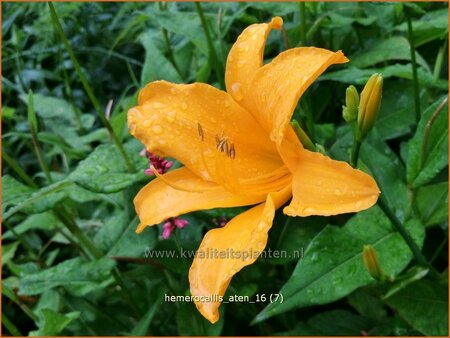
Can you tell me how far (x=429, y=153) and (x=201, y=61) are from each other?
52 cm

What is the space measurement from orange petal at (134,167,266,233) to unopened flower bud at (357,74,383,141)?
0.15 m

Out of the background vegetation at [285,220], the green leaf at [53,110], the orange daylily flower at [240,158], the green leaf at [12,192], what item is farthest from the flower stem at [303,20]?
the green leaf at [53,110]

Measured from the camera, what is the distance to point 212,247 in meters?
0.68

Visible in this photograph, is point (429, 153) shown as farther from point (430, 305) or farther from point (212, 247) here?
point (212, 247)

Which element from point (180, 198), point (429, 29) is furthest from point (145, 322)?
point (429, 29)

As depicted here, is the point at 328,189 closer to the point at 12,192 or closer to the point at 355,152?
the point at 355,152

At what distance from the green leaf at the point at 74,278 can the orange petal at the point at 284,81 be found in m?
0.40

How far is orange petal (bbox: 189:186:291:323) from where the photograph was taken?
2.05 ft

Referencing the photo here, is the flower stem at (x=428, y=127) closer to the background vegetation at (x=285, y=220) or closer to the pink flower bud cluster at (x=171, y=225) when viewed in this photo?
the background vegetation at (x=285, y=220)

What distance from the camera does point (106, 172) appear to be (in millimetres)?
886

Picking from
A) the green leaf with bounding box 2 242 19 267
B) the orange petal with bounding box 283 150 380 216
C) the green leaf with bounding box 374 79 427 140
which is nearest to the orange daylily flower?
the orange petal with bounding box 283 150 380 216

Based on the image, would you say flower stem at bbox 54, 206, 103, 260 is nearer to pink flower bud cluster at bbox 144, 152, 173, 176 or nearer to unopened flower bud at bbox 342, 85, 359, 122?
pink flower bud cluster at bbox 144, 152, 173, 176

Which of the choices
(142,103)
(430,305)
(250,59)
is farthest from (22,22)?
(430,305)

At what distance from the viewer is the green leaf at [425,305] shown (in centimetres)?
82
